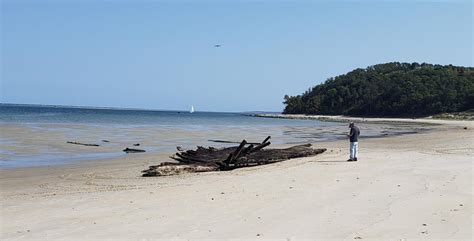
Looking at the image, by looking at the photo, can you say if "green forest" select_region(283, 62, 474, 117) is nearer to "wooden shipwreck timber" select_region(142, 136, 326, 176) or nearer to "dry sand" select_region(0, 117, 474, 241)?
"wooden shipwreck timber" select_region(142, 136, 326, 176)

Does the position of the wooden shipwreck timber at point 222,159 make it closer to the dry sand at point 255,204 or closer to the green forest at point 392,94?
the dry sand at point 255,204

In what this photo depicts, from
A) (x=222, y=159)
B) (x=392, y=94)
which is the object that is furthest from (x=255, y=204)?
(x=392, y=94)

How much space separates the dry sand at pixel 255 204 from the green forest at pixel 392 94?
104 metres

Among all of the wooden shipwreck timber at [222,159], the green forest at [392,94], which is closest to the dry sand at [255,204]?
the wooden shipwreck timber at [222,159]

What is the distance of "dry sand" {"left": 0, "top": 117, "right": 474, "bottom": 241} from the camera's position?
7242 mm

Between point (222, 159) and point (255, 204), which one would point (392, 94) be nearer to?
point (222, 159)

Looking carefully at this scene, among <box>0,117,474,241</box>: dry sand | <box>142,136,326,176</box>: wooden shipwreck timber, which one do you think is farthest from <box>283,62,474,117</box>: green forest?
<box>0,117,474,241</box>: dry sand

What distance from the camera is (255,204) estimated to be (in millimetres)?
9195

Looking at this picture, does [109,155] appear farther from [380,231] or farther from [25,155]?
[380,231]

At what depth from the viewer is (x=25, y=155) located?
863 inches

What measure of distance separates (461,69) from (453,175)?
144 m

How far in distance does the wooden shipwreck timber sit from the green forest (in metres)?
98.7

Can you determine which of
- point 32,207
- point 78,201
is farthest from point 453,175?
point 32,207

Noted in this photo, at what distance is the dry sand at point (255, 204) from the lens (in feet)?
23.8
